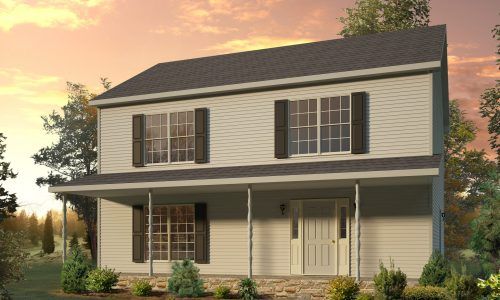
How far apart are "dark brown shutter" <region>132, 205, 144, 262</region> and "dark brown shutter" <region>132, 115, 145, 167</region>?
1.50 meters

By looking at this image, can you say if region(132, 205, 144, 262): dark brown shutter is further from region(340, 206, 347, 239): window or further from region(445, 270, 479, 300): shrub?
region(445, 270, 479, 300): shrub

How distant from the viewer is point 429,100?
18812 mm

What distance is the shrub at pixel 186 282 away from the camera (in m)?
19.3

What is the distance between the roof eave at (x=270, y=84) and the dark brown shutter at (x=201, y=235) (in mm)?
3616

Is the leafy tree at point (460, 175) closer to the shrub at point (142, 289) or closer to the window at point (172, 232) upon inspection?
the window at point (172, 232)

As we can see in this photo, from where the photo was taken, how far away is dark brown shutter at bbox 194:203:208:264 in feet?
71.3

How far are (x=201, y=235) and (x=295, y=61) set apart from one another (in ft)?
20.8

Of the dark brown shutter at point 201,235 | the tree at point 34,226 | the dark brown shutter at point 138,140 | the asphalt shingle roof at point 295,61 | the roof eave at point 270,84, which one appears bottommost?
the tree at point 34,226

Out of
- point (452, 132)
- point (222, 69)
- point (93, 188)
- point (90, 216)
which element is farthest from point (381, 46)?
point (90, 216)

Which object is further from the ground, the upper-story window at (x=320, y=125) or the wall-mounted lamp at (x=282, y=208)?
the upper-story window at (x=320, y=125)

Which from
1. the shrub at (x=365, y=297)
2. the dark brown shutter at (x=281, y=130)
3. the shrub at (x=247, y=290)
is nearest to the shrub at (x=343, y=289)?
the shrub at (x=365, y=297)

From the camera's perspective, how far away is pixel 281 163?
20.5 metres

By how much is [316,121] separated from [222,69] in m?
4.86

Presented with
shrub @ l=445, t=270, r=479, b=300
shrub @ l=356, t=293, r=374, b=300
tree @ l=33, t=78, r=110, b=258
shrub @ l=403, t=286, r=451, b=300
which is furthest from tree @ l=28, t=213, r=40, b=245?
shrub @ l=445, t=270, r=479, b=300
